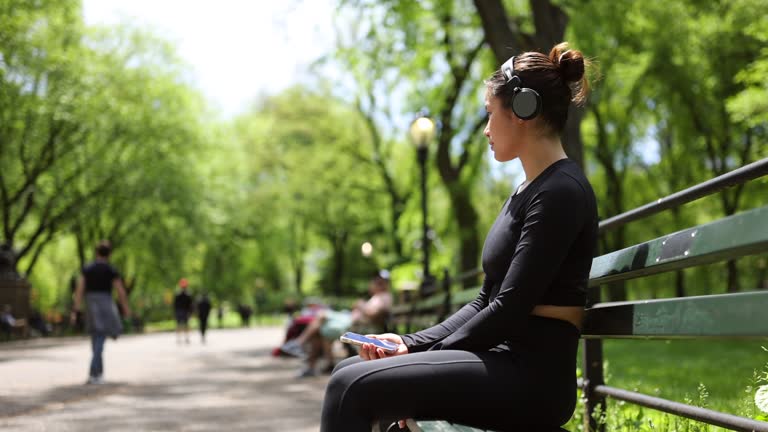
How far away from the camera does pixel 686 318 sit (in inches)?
91.9

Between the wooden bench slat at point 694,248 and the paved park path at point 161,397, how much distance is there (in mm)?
4204

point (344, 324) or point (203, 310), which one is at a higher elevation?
point (344, 324)

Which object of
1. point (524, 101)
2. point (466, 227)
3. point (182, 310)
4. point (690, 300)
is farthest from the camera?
point (182, 310)

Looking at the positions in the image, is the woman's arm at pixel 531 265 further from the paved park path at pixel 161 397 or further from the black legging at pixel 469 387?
the paved park path at pixel 161 397

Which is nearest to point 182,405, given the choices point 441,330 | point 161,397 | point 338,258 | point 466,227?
point 161,397

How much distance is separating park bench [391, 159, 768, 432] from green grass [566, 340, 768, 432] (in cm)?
28

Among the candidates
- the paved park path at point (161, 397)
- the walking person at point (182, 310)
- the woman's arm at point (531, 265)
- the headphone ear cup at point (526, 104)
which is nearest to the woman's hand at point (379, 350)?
the woman's arm at point (531, 265)

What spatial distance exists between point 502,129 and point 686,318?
93 centimetres

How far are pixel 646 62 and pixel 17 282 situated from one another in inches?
926

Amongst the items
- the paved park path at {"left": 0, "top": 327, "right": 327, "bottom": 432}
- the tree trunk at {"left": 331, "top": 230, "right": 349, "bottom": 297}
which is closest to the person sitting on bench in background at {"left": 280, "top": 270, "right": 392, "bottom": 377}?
the paved park path at {"left": 0, "top": 327, "right": 327, "bottom": 432}

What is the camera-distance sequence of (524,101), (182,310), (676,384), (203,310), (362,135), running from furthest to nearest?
(362,135) → (203,310) → (182,310) → (676,384) → (524,101)

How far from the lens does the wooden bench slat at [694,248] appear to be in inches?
78.5

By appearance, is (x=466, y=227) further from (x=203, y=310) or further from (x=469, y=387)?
(x=469, y=387)

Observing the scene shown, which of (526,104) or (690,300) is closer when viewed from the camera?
(690,300)
